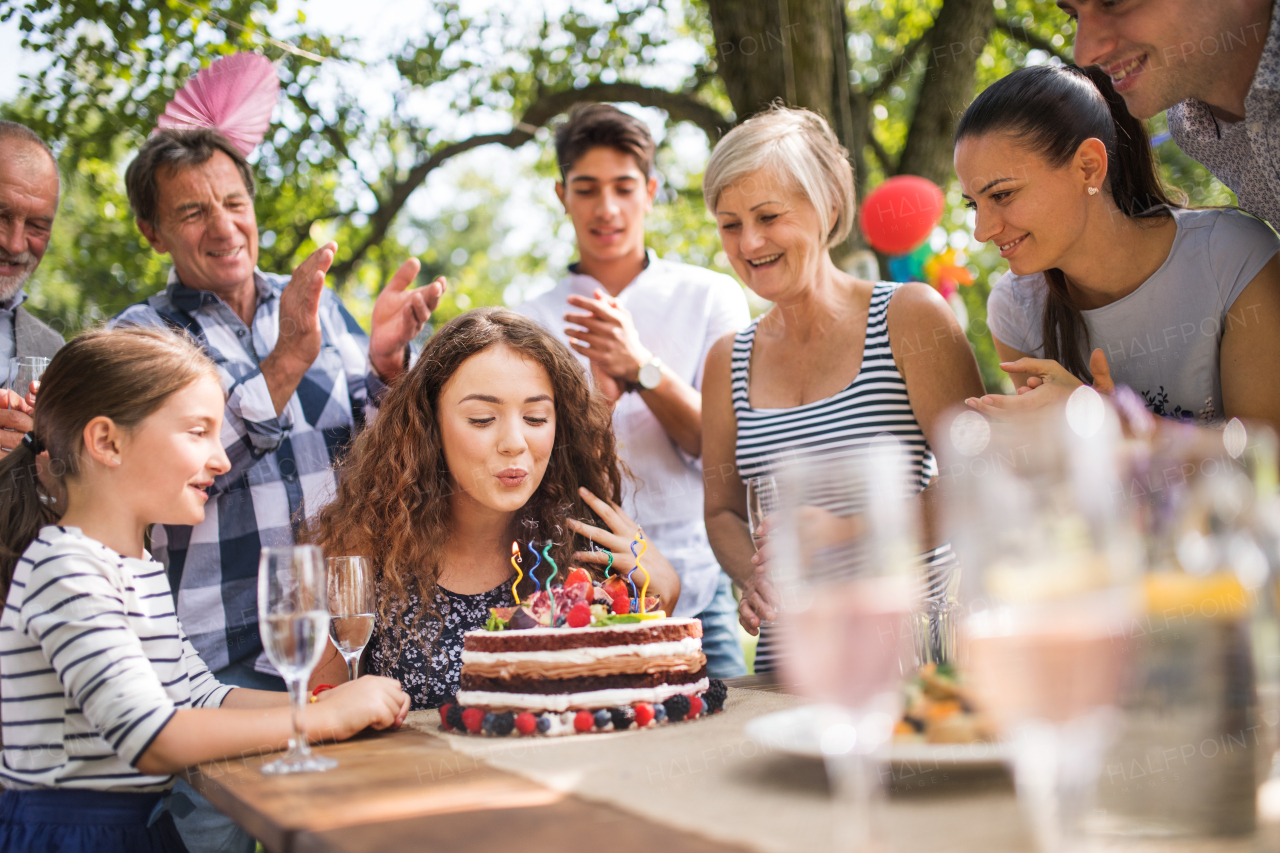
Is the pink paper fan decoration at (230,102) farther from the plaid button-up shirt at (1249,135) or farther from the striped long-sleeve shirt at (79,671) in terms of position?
the plaid button-up shirt at (1249,135)

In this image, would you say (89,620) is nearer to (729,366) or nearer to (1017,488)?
(1017,488)

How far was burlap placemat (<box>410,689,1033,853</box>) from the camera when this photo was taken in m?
1.08

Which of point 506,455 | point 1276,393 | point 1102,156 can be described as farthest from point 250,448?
point 1276,393

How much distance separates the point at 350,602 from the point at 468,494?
85 cm

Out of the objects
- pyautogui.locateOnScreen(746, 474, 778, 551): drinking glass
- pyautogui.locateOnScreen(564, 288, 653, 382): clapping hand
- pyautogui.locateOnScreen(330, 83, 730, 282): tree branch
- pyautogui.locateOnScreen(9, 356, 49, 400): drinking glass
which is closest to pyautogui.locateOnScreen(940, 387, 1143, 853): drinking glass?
pyautogui.locateOnScreen(746, 474, 778, 551): drinking glass

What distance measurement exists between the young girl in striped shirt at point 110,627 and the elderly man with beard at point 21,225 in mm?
1502

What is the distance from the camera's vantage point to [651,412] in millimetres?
3619

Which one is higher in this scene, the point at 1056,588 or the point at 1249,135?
the point at 1249,135

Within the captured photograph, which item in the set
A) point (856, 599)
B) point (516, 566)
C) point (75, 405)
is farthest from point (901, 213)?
point (856, 599)

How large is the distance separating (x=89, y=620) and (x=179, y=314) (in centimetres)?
194

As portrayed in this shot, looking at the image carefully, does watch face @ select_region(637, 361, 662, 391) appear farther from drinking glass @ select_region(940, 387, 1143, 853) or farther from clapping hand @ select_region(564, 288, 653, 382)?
drinking glass @ select_region(940, 387, 1143, 853)

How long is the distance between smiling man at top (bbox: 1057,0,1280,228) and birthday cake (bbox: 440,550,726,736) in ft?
5.31

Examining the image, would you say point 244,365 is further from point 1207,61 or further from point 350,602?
point 1207,61

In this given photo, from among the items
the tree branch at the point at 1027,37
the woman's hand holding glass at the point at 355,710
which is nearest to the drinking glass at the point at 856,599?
the woman's hand holding glass at the point at 355,710
